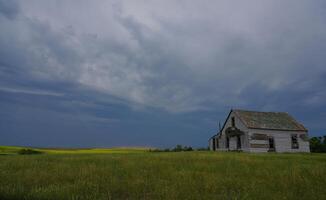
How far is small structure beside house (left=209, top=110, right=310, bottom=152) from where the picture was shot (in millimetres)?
38938

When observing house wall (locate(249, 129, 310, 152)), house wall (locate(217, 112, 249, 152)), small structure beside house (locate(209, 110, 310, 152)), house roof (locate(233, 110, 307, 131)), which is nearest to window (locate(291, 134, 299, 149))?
small structure beside house (locate(209, 110, 310, 152))

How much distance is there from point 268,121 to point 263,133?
306 cm

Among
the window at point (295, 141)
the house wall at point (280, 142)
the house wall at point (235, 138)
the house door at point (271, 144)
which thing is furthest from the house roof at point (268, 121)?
the house door at point (271, 144)

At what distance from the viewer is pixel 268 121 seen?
41656 mm

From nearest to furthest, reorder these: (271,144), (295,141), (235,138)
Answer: (271,144) < (295,141) < (235,138)

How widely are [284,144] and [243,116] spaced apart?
23.4 feet

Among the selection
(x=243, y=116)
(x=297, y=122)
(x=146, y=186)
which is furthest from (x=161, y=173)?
(x=297, y=122)

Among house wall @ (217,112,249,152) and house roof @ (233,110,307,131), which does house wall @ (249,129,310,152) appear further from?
house wall @ (217,112,249,152)

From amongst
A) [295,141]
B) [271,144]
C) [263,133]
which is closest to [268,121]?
[263,133]

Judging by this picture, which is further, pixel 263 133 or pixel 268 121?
pixel 268 121

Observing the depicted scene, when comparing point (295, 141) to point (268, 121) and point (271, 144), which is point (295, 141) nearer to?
point (271, 144)

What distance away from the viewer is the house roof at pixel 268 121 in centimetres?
3978

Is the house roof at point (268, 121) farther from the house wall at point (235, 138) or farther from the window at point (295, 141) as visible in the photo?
the window at point (295, 141)

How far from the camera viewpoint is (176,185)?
923cm
